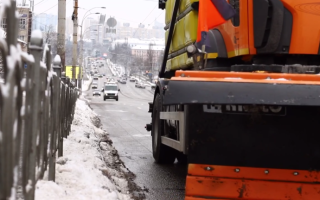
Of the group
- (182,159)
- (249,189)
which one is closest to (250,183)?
(249,189)

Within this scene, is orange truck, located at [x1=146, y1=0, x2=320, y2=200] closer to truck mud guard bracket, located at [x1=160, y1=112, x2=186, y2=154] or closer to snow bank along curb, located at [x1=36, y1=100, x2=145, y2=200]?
truck mud guard bracket, located at [x1=160, y1=112, x2=186, y2=154]

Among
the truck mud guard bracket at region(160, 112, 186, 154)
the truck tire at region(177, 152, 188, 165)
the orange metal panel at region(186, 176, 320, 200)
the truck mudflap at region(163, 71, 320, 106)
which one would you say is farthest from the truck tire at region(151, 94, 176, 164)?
the truck mudflap at region(163, 71, 320, 106)

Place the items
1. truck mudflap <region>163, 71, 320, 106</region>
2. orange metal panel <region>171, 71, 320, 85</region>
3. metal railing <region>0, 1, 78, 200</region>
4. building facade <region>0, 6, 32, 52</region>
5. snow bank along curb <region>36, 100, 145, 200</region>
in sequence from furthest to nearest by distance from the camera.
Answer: snow bank along curb <region>36, 100, 145, 200</region>
orange metal panel <region>171, 71, 320, 85</region>
truck mudflap <region>163, 71, 320, 106</region>
building facade <region>0, 6, 32, 52</region>
metal railing <region>0, 1, 78, 200</region>

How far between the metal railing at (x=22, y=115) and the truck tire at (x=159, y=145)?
11.1 feet

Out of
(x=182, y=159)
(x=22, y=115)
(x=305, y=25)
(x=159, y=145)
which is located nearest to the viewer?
(x=22, y=115)

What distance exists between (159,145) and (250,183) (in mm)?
3992

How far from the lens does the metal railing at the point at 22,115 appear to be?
2414mm

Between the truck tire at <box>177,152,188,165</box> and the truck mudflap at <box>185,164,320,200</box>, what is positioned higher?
the truck mudflap at <box>185,164,320,200</box>

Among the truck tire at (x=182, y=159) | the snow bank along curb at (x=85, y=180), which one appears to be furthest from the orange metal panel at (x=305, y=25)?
the truck tire at (x=182, y=159)

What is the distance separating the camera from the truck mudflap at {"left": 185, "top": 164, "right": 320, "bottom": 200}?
15.0ft

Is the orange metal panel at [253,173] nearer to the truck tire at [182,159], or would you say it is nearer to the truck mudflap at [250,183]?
the truck mudflap at [250,183]

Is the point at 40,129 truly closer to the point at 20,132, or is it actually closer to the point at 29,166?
the point at 29,166

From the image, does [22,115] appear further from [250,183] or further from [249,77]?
[250,183]

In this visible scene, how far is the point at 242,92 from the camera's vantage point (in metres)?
4.11
